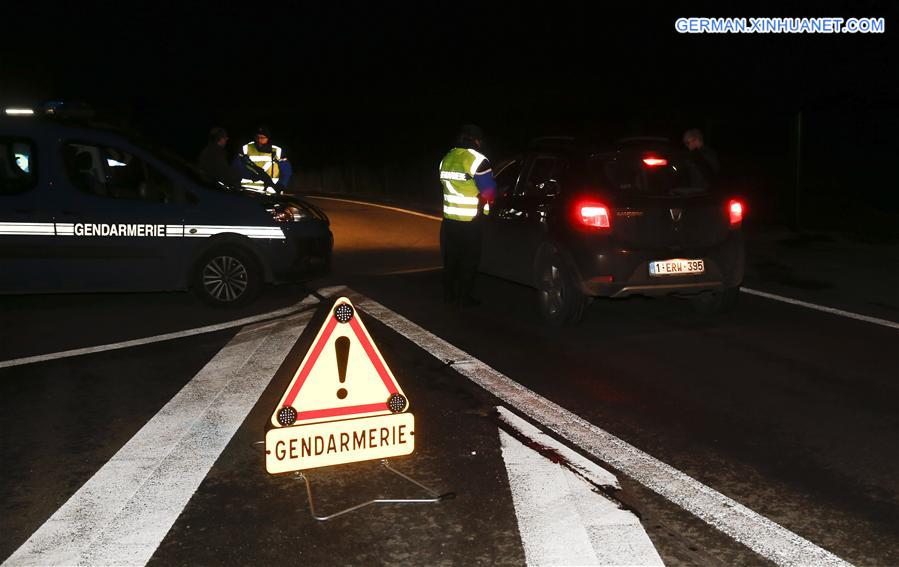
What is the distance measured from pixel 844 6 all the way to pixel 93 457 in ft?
99.5

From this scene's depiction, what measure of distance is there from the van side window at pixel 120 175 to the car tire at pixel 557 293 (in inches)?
152

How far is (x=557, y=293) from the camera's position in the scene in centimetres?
941

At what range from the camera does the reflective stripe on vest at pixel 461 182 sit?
33.0ft

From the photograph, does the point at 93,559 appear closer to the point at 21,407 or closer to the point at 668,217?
the point at 21,407

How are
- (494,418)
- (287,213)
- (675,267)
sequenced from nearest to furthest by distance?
1. (494,418)
2. (675,267)
3. (287,213)

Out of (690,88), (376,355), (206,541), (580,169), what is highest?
Answer: (690,88)

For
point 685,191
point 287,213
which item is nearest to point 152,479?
point 685,191

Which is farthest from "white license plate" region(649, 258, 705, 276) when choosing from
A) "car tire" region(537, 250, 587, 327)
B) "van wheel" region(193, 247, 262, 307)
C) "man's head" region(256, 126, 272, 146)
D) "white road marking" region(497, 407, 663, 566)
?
"man's head" region(256, 126, 272, 146)

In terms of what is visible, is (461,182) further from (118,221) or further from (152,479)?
(152,479)

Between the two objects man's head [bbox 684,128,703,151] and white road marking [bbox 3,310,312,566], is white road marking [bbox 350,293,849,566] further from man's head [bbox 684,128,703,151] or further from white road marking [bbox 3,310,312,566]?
man's head [bbox 684,128,703,151]

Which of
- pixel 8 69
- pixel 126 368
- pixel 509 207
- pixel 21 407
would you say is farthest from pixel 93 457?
pixel 8 69

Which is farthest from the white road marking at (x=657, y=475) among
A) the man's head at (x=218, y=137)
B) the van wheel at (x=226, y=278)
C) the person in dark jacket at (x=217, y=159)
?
the man's head at (x=218, y=137)

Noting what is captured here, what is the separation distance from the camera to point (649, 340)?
874cm

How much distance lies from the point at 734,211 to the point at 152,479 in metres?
5.99
